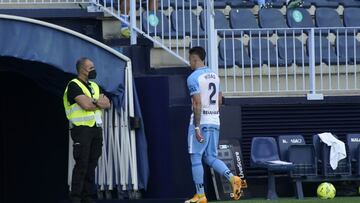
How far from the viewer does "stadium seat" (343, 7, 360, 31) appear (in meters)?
17.2

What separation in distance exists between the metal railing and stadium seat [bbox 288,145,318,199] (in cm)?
103

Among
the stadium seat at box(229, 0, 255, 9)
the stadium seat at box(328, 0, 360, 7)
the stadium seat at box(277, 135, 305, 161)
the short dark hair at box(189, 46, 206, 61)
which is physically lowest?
the stadium seat at box(277, 135, 305, 161)

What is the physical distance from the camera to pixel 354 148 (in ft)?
48.4

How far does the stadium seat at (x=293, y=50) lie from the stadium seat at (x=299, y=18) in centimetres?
145

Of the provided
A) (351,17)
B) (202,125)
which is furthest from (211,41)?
(351,17)

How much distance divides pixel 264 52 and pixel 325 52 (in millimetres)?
1027

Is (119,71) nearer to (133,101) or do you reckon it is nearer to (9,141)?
(133,101)

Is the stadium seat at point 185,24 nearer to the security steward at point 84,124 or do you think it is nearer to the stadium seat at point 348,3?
the security steward at point 84,124

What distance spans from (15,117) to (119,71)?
2.78 meters

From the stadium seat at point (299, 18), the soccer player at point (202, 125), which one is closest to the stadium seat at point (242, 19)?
the stadium seat at point (299, 18)

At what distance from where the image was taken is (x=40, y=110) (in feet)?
51.3

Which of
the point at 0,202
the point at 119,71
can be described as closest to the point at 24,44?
the point at 119,71

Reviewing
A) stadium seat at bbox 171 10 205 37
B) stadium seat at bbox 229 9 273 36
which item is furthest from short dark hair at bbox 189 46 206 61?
stadium seat at bbox 229 9 273 36

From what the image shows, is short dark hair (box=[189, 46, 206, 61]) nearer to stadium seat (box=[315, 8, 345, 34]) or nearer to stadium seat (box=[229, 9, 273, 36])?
stadium seat (box=[229, 9, 273, 36])
